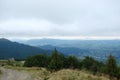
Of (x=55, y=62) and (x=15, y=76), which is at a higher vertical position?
(x=15, y=76)

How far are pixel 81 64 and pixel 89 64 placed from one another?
303 inches

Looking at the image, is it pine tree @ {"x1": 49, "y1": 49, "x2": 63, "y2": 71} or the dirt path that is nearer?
the dirt path

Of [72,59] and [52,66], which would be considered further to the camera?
[72,59]

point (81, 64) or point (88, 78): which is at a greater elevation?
point (88, 78)

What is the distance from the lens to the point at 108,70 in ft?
243

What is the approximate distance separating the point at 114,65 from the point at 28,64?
6606 centimetres

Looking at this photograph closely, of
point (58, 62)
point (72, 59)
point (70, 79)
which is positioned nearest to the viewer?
point (70, 79)

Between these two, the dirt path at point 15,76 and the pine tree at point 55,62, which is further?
the pine tree at point 55,62

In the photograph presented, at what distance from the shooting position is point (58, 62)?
6781 cm

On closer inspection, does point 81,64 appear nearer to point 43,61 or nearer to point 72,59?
point 72,59

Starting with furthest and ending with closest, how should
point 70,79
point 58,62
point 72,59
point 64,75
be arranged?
1. point 72,59
2. point 58,62
3. point 64,75
4. point 70,79

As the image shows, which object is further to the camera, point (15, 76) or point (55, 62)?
point (55, 62)

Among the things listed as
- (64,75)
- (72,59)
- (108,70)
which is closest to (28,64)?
(72,59)

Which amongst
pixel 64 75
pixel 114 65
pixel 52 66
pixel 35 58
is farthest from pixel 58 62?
pixel 35 58
